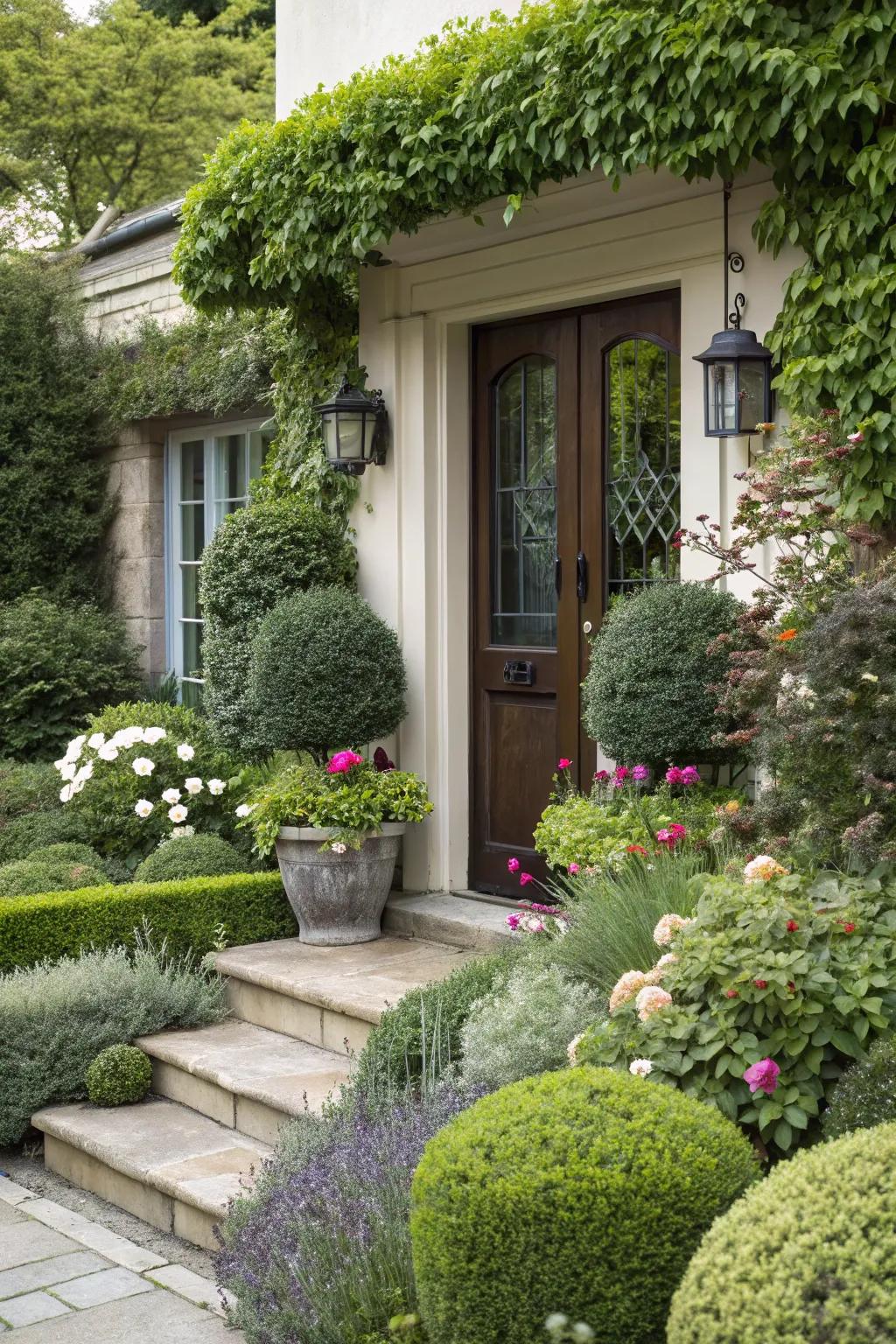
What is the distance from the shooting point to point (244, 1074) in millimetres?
5152

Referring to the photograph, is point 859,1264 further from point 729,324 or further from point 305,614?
point 305,614

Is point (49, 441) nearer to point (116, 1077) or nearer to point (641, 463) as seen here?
point (641, 463)

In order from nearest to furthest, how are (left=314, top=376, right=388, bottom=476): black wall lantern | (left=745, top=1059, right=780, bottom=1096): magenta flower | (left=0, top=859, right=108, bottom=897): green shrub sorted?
(left=745, top=1059, right=780, bottom=1096): magenta flower
(left=0, top=859, right=108, bottom=897): green shrub
(left=314, top=376, right=388, bottom=476): black wall lantern

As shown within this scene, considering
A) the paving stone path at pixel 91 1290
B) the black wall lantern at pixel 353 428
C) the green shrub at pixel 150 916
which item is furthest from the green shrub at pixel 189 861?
the paving stone path at pixel 91 1290

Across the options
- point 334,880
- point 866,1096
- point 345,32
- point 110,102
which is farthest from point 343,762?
point 110,102

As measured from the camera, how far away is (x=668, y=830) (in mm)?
4844

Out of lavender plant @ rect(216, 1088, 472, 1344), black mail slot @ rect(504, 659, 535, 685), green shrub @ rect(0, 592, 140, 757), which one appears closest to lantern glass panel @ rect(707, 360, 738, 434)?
black mail slot @ rect(504, 659, 535, 685)

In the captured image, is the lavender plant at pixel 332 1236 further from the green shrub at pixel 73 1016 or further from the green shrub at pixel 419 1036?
the green shrub at pixel 73 1016

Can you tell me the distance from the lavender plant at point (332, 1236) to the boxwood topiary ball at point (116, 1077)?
142 cm

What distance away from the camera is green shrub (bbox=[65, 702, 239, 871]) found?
730 centimetres

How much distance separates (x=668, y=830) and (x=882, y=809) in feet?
3.43

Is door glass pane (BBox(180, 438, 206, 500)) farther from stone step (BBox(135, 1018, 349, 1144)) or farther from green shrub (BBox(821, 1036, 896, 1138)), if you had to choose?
green shrub (BBox(821, 1036, 896, 1138))

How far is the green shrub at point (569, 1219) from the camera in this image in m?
2.82

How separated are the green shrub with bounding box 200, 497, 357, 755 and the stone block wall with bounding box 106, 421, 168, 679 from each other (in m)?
2.39
